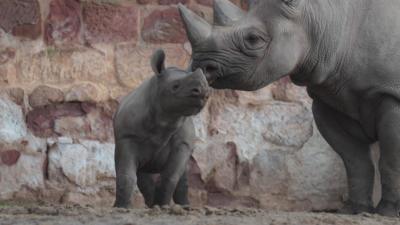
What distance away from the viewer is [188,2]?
870cm

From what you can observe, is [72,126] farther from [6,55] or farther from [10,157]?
[6,55]

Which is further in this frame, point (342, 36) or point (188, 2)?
point (188, 2)

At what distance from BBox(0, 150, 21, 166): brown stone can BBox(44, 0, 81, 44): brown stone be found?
0.84m

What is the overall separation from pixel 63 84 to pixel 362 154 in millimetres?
2580

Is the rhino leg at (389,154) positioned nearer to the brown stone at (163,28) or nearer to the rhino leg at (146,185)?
the rhino leg at (146,185)

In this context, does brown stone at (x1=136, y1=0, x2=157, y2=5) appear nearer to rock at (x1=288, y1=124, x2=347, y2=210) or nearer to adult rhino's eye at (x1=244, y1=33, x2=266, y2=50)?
rock at (x1=288, y1=124, x2=347, y2=210)

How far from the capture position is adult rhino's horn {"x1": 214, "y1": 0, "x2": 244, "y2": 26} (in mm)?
6250

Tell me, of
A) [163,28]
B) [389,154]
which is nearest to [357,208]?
[389,154]

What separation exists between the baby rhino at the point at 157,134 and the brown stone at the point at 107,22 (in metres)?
1.65

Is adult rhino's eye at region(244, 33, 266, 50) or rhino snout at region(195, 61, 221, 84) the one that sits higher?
adult rhino's eye at region(244, 33, 266, 50)

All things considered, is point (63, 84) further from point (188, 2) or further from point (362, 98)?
point (362, 98)

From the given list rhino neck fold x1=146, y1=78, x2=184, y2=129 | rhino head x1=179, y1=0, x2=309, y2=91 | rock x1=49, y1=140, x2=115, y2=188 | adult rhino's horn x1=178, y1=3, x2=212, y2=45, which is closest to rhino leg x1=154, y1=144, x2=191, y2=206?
rhino neck fold x1=146, y1=78, x2=184, y2=129

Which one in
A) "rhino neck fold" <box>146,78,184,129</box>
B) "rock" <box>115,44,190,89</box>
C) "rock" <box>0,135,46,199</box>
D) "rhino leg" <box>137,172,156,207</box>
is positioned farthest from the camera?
"rock" <box>115,44,190,89</box>

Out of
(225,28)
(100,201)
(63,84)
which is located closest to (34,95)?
(63,84)
